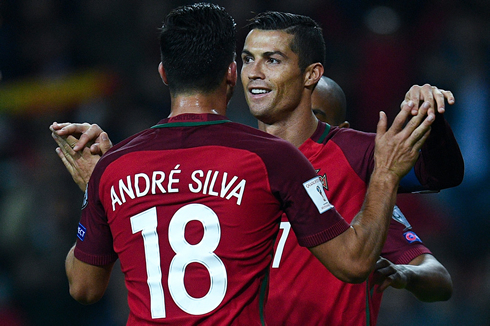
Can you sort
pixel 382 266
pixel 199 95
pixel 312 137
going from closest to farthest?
1. pixel 199 95
2. pixel 382 266
3. pixel 312 137

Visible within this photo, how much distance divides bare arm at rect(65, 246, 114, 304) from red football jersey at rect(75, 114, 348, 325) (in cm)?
24

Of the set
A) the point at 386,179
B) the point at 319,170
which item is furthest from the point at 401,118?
the point at 319,170

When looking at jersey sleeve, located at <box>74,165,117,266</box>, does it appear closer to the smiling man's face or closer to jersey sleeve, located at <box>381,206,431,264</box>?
the smiling man's face

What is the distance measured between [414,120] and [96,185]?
1.31 meters

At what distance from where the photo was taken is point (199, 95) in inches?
97.8

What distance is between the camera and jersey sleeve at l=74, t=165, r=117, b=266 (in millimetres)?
2543

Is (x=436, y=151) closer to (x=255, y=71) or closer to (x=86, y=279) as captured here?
(x=255, y=71)

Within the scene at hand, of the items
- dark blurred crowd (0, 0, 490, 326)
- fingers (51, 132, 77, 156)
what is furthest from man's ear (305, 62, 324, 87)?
dark blurred crowd (0, 0, 490, 326)

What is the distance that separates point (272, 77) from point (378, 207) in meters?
1.22

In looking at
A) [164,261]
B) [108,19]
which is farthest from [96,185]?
[108,19]

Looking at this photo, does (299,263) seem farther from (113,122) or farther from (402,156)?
(113,122)

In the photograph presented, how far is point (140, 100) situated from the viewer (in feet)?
27.9

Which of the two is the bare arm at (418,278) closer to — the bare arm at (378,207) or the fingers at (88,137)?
the bare arm at (378,207)

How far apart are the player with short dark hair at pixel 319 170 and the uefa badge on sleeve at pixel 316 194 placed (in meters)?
0.69
